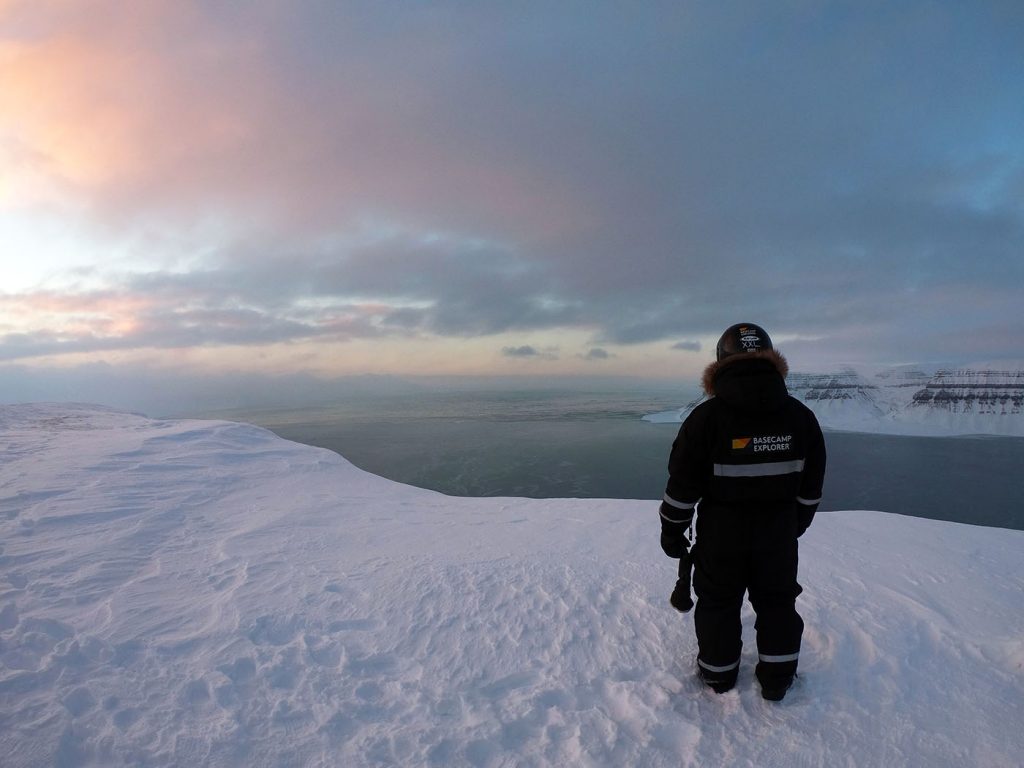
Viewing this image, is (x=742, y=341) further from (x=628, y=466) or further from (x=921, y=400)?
(x=921, y=400)

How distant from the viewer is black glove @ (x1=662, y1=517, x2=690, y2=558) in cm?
267

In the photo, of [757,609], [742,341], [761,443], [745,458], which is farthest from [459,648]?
[742,341]

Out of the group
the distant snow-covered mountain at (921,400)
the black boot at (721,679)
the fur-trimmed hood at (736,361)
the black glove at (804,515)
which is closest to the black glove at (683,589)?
the black boot at (721,679)

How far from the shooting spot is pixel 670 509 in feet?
8.66

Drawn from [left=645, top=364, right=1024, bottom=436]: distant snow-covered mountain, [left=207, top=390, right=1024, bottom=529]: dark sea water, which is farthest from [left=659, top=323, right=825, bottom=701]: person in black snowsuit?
[left=645, top=364, right=1024, bottom=436]: distant snow-covered mountain

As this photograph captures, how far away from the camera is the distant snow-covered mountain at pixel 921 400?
188 ft

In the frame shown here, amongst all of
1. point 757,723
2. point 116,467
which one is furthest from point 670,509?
point 116,467

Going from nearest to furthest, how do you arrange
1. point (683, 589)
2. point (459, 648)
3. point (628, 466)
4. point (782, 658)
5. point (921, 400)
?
point (782, 658)
point (683, 589)
point (459, 648)
point (628, 466)
point (921, 400)

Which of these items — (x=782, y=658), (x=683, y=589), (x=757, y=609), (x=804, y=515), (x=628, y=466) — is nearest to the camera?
(x=782, y=658)

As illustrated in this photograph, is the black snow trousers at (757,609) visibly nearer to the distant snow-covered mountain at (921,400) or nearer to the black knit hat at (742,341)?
the black knit hat at (742,341)

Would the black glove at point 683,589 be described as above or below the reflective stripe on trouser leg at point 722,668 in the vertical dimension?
above

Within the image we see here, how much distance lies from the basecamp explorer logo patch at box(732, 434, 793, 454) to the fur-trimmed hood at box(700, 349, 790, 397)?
31 centimetres

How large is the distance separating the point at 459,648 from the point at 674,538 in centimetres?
161

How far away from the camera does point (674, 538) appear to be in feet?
8.87
